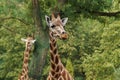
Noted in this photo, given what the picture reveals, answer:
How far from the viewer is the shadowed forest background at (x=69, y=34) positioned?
11711mm

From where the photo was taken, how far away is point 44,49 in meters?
11.6

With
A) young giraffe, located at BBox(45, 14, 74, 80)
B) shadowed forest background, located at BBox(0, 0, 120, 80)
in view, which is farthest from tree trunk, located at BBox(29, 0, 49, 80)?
young giraffe, located at BBox(45, 14, 74, 80)

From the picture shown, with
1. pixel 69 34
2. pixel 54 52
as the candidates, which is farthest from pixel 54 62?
pixel 69 34

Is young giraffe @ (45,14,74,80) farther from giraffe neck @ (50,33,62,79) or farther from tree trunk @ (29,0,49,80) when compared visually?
tree trunk @ (29,0,49,80)

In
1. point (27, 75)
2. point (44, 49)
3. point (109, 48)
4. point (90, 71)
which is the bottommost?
point (90, 71)

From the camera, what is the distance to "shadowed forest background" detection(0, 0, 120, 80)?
11.7 meters

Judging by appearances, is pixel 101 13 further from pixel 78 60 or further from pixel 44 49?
pixel 78 60

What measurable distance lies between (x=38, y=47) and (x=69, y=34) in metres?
7.37

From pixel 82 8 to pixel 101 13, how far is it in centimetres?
69

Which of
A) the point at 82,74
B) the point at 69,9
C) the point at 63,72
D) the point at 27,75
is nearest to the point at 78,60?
the point at 82,74

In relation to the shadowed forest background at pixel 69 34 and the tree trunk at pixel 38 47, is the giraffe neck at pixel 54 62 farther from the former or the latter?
the tree trunk at pixel 38 47

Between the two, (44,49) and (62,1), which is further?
(44,49)

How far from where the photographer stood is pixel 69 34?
19.1 metres

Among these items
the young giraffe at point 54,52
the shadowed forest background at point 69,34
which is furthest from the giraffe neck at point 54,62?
the shadowed forest background at point 69,34
